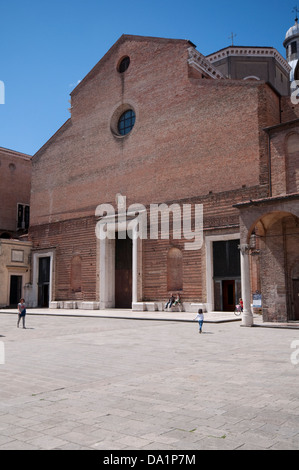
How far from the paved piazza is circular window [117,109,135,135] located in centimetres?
2031

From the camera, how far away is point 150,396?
5.48m

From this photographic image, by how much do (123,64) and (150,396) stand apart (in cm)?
2772

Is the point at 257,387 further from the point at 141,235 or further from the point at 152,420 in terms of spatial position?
the point at 141,235

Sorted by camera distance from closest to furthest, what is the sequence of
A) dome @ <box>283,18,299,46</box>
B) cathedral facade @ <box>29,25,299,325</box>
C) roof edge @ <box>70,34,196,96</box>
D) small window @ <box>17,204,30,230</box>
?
cathedral facade @ <box>29,25,299,325</box> < roof edge @ <box>70,34,196,96</box> < small window @ <box>17,204,30,230</box> < dome @ <box>283,18,299,46</box>

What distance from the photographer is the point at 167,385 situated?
612cm

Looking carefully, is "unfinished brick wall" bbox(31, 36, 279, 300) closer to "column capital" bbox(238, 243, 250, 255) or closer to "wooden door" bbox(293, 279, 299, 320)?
"column capital" bbox(238, 243, 250, 255)

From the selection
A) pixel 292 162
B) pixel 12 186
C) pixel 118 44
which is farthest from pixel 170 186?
pixel 12 186

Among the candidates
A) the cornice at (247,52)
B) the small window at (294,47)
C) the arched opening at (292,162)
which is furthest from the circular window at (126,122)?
the small window at (294,47)

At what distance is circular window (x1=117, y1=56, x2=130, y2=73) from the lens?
28953 mm

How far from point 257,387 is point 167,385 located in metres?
1.27

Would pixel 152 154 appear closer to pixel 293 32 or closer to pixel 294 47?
pixel 294 47

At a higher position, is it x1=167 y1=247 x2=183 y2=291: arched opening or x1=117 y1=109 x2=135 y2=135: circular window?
x1=117 y1=109 x2=135 y2=135: circular window

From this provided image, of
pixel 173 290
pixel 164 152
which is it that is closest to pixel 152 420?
pixel 173 290

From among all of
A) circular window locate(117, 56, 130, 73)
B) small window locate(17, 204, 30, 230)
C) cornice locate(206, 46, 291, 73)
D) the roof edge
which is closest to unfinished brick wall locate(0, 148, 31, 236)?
small window locate(17, 204, 30, 230)
